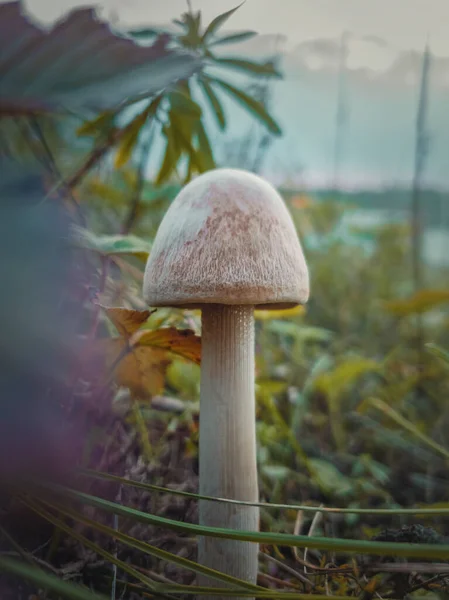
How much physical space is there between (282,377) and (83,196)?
1.19m

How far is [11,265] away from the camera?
561 mm

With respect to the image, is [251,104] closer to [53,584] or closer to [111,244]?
[111,244]

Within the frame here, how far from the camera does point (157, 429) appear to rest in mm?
1658

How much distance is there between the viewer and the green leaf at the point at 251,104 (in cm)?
125

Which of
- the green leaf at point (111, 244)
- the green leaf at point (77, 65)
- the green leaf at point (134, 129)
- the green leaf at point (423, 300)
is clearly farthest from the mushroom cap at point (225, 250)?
the green leaf at point (423, 300)

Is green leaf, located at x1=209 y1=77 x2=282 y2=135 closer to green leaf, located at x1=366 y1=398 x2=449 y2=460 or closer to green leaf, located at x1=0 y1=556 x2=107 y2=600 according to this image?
green leaf, located at x1=366 y1=398 x2=449 y2=460

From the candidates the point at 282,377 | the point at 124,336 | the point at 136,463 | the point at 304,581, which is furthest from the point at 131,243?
the point at 282,377

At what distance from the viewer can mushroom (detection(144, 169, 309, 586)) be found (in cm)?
97

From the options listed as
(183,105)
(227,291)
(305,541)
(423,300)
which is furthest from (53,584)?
(423,300)

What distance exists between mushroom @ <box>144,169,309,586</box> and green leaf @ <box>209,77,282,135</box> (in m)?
0.26

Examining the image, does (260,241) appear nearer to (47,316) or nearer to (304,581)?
(47,316)

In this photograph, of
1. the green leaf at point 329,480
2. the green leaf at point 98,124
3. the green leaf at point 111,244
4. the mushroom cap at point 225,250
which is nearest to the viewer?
the mushroom cap at point 225,250

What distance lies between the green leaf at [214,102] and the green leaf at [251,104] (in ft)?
0.12

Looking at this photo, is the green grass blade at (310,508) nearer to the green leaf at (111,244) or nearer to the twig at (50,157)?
the green leaf at (111,244)
